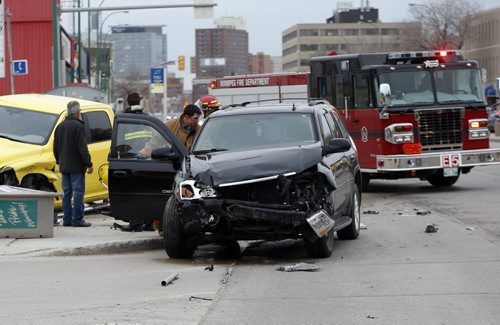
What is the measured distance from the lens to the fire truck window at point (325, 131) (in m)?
12.0

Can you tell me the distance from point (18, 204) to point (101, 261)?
189cm

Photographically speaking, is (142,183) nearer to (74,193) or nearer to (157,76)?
(74,193)

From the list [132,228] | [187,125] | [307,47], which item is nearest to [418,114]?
[187,125]

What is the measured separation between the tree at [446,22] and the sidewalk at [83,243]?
8422 centimetres

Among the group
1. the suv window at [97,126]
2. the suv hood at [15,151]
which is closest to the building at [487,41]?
the suv window at [97,126]

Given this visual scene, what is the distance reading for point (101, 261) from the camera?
1161 centimetres

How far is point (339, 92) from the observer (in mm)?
21281

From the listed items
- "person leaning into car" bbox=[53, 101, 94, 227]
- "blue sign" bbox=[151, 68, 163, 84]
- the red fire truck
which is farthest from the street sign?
"person leaning into car" bbox=[53, 101, 94, 227]

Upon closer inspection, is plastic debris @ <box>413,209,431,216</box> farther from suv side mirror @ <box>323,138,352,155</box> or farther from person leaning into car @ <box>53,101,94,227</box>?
person leaning into car @ <box>53,101,94,227</box>

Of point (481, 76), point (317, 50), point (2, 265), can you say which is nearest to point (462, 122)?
point (481, 76)

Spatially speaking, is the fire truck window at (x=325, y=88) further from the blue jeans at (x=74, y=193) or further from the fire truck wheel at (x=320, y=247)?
the fire truck wheel at (x=320, y=247)

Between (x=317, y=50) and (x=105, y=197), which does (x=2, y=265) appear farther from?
(x=317, y=50)

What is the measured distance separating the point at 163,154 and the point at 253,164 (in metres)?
1.64

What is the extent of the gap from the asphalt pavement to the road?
275 millimetres
